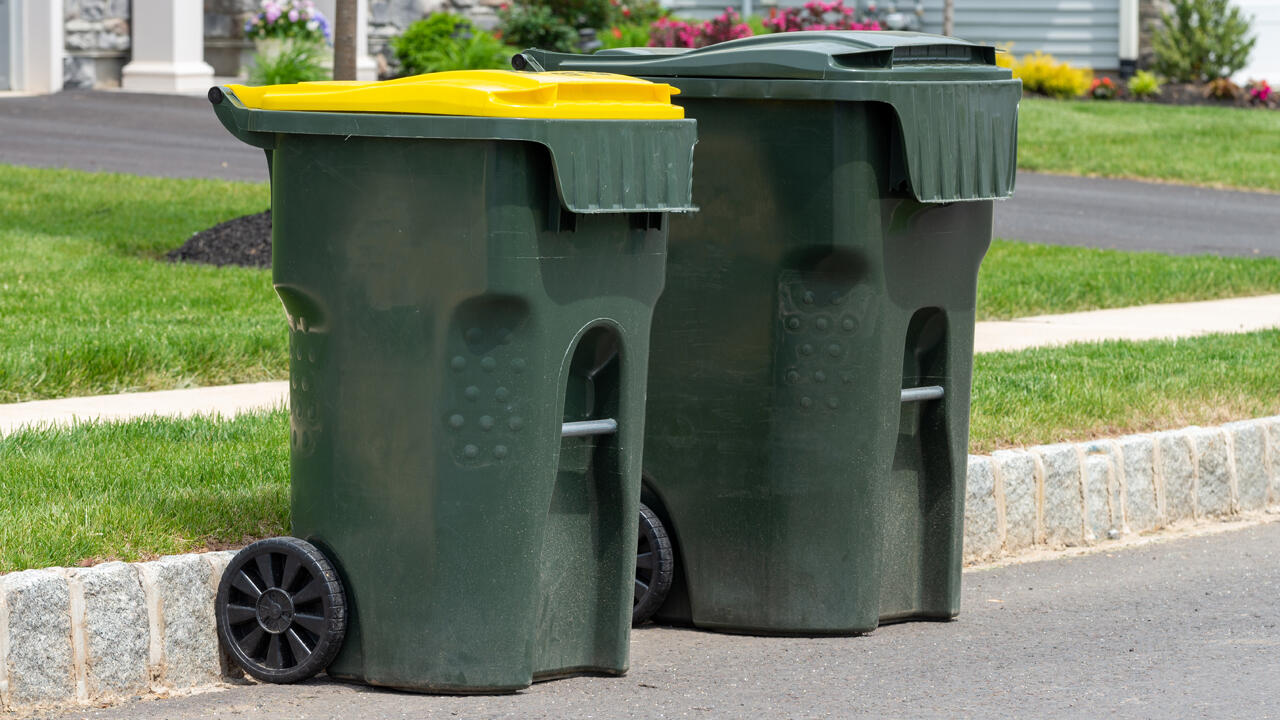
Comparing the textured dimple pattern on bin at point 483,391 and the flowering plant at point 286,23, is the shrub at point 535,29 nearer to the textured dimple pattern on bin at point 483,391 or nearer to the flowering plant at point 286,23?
the flowering plant at point 286,23

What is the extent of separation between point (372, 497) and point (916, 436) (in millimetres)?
1501

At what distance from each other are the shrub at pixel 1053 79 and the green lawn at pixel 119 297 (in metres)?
13.9

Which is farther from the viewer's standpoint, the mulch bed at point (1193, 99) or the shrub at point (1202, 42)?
the shrub at point (1202, 42)

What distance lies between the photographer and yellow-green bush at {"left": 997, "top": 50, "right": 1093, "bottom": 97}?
23.7 meters

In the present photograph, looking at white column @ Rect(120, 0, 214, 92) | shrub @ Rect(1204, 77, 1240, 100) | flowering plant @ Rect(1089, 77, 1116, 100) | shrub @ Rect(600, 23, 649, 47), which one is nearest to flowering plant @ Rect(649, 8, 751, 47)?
shrub @ Rect(600, 23, 649, 47)

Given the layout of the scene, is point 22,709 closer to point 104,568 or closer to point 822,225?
point 104,568

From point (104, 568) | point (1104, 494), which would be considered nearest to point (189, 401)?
point (104, 568)

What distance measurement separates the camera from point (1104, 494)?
5992 mm

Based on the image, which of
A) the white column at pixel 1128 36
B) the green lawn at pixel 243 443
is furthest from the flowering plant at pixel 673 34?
the green lawn at pixel 243 443

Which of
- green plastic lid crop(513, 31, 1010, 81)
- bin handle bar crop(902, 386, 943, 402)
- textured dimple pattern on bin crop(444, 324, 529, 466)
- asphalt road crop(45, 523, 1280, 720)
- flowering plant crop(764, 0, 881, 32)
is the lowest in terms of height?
asphalt road crop(45, 523, 1280, 720)

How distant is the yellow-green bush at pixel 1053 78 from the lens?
77.8 feet

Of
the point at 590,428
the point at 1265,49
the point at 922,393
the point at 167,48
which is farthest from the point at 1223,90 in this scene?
the point at 590,428

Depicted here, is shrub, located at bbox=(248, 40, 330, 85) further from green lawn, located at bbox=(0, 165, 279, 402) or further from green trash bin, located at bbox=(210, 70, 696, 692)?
green trash bin, located at bbox=(210, 70, 696, 692)

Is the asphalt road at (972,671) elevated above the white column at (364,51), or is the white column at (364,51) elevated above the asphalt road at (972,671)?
the white column at (364,51)
